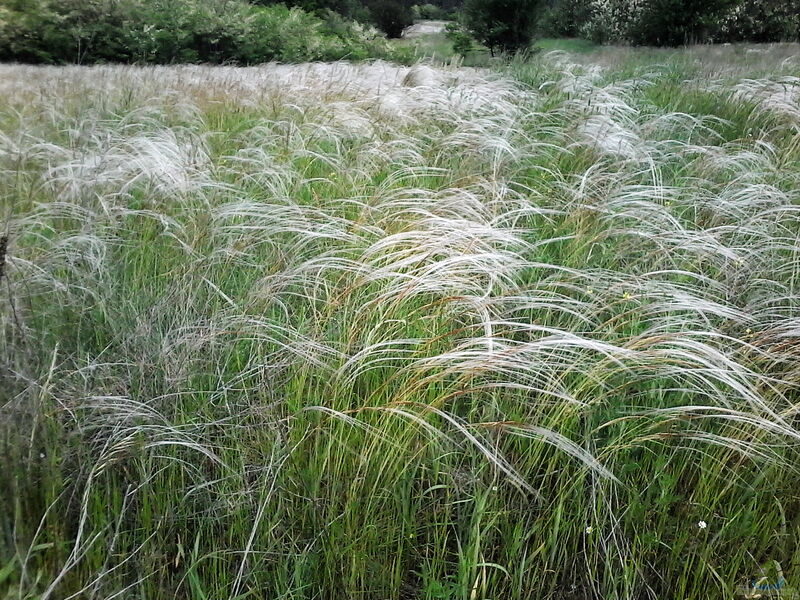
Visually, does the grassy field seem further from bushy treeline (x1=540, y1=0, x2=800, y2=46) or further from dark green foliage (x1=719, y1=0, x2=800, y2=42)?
dark green foliage (x1=719, y1=0, x2=800, y2=42)

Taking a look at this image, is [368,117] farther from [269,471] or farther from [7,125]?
[269,471]

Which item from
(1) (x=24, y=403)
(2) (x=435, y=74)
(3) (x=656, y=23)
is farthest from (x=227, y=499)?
(3) (x=656, y=23)

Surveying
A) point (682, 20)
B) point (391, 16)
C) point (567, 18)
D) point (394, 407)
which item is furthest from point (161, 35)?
point (567, 18)

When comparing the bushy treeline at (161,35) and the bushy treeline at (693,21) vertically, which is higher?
the bushy treeline at (693,21)

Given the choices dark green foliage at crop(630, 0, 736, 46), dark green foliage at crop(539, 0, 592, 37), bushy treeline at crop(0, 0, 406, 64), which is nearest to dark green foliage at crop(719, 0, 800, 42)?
dark green foliage at crop(630, 0, 736, 46)

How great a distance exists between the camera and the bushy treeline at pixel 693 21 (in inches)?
472

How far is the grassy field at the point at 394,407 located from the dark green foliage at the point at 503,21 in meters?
9.76

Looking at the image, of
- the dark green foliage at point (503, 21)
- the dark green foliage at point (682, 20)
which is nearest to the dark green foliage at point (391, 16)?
the dark green foliage at point (503, 21)

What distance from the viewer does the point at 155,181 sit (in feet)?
7.52

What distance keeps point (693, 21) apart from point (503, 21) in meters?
3.98

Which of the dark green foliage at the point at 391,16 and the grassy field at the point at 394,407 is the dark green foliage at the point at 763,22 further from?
the grassy field at the point at 394,407

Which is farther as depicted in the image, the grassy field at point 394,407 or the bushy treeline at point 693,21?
the bushy treeline at point 693,21

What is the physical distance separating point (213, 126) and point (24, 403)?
9.22 ft

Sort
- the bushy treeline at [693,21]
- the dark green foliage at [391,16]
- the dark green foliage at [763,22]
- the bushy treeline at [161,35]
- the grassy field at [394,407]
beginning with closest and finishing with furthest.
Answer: the grassy field at [394,407] → the bushy treeline at [161,35] → the bushy treeline at [693,21] → the dark green foliage at [763,22] → the dark green foliage at [391,16]
